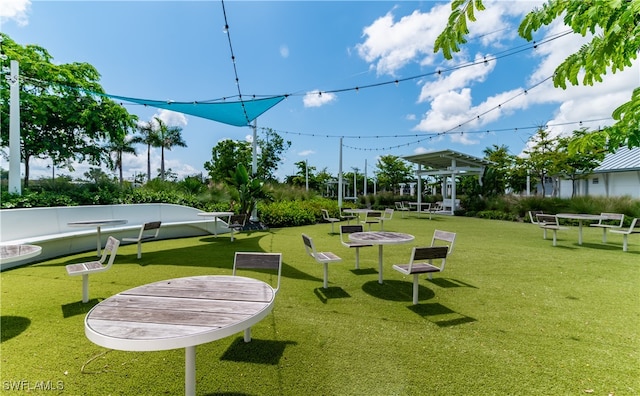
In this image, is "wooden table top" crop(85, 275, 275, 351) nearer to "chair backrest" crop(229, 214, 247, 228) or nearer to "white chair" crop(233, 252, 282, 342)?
"white chair" crop(233, 252, 282, 342)

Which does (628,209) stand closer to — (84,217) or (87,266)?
(87,266)

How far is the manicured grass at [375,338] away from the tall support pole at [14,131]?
3.40 metres

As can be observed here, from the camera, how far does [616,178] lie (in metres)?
19.7

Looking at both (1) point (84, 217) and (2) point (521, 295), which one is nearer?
(2) point (521, 295)

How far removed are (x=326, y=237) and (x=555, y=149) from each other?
16.3 m

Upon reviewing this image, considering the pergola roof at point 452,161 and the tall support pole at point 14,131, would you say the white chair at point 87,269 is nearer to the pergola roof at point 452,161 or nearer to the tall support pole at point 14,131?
the tall support pole at point 14,131

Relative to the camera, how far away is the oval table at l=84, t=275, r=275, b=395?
1415 mm

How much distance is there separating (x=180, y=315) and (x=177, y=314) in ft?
0.09

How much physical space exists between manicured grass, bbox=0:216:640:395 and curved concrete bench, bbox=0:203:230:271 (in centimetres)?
93

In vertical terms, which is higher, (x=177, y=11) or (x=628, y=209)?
(x=177, y=11)

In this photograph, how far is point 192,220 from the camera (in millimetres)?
9453

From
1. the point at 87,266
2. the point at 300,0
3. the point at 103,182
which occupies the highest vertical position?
the point at 300,0

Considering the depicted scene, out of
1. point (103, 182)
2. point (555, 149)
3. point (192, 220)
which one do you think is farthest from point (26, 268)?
point (555, 149)

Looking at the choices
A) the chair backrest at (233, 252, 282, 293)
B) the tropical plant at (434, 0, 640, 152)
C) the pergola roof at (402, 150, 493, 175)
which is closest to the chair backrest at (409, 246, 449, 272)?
the chair backrest at (233, 252, 282, 293)
